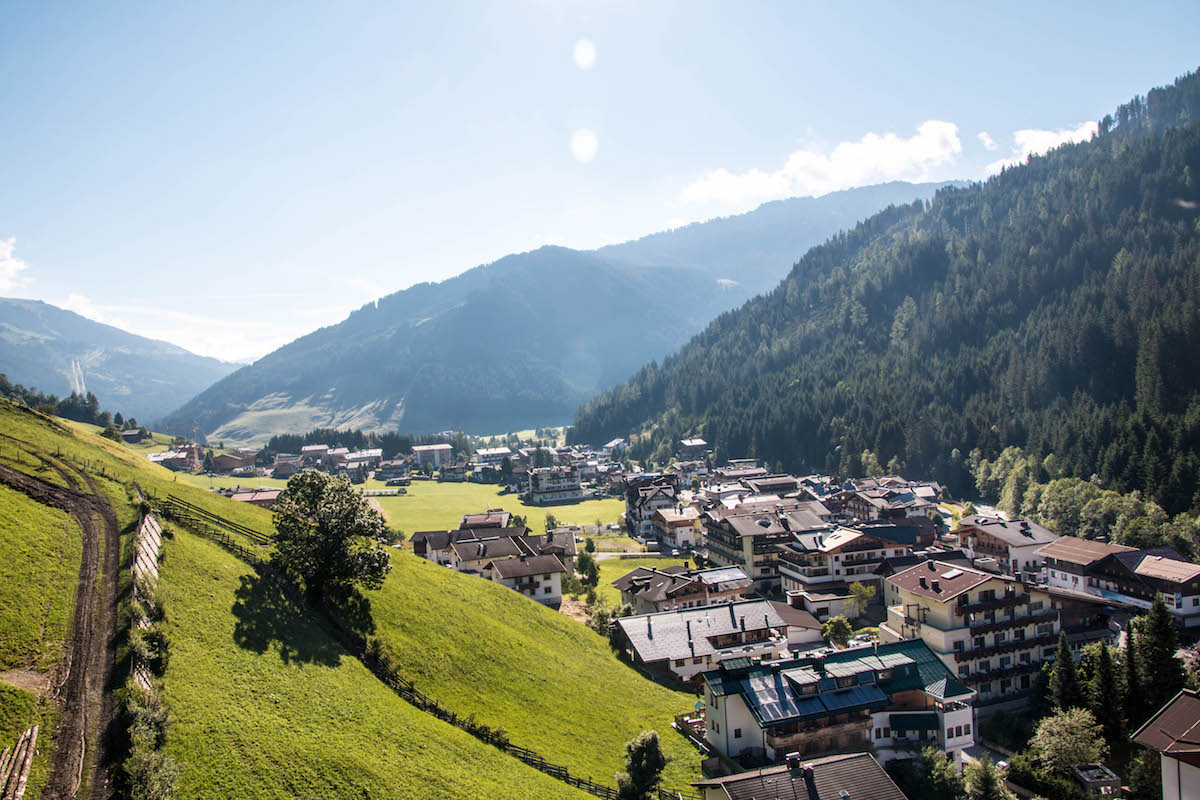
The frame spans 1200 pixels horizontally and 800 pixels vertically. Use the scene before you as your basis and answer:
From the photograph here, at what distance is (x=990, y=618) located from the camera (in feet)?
187

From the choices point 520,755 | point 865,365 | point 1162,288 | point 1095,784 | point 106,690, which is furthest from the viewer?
point 865,365

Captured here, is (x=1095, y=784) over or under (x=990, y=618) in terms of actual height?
under

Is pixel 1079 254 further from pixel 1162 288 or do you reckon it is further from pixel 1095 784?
pixel 1095 784

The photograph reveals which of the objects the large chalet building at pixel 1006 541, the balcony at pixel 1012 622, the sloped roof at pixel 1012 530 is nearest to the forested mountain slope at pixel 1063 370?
the sloped roof at pixel 1012 530

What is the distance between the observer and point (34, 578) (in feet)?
94.9

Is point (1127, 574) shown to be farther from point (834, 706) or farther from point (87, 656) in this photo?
point (87, 656)

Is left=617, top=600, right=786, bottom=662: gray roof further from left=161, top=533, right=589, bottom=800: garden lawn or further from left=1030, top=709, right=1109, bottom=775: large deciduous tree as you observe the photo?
left=161, top=533, right=589, bottom=800: garden lawn

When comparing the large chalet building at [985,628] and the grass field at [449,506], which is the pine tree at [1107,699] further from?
the grass field at [449,506]

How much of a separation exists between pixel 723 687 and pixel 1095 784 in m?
23.2

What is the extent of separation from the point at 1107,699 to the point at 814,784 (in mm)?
30271

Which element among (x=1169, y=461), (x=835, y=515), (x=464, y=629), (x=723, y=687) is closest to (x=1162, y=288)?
(x=1169, y=461)

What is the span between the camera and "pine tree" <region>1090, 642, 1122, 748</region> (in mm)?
45906

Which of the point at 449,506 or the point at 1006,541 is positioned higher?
the point at 449,506

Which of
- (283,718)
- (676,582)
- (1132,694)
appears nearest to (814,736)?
(1132,694)
